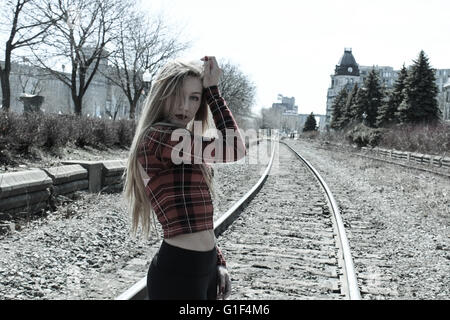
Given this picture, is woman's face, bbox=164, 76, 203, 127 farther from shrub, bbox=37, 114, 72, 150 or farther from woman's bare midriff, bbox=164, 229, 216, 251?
shrub, bbox=37, 114, 72, 150

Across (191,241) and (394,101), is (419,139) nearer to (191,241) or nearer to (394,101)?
(394,101)

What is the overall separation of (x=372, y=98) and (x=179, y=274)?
5777 centimetres

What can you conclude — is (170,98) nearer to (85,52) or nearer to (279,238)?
(279,238)

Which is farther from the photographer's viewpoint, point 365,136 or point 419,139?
point 365,136

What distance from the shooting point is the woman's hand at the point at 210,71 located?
79.0 inches

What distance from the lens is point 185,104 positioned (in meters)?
2.02

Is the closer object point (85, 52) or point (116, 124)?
point (116, 124)

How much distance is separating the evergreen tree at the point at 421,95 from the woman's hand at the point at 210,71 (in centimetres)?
4295

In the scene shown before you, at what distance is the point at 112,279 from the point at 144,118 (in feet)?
10.2

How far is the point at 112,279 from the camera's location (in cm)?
473

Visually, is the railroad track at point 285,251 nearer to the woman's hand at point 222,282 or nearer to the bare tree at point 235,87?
the woman's hand at point 222,282

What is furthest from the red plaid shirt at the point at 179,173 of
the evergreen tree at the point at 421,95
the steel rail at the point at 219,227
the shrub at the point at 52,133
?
the evergreen tree at the point at 421,95

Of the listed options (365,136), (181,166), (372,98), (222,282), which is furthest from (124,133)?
(372,98)
